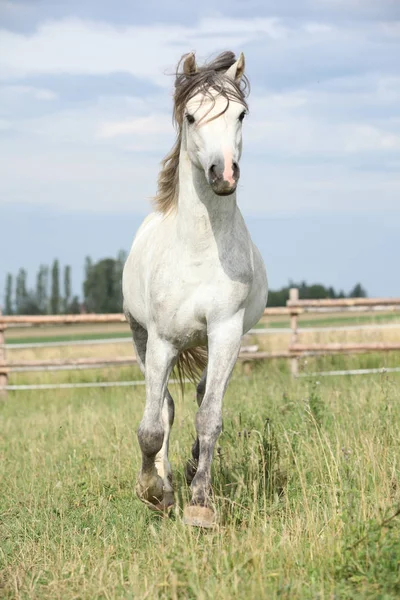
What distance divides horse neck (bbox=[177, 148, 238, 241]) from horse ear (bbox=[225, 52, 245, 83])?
52 centimetres

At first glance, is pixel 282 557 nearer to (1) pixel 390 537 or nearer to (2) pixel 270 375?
(1) pixel 390 537

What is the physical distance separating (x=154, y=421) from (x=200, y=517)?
72cm

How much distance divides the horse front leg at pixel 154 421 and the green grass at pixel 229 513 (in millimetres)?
185

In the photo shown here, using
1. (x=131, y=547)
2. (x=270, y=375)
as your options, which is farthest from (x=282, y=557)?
(x=270, y=375)

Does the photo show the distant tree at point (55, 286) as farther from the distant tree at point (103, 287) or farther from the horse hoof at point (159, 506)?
the horse hoof at point (159, 506)

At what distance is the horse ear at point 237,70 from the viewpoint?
471cm

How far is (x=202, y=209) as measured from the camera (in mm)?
4633

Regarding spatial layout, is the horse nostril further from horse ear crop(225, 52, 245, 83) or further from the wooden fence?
the wooden fence

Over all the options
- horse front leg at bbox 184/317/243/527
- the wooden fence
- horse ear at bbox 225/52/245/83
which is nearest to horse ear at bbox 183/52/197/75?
horse ear at bbox 225/52/245/83

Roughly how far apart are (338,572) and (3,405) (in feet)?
32.8

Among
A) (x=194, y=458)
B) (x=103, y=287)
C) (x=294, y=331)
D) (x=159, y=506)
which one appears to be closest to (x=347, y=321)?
(x=294, y=331)

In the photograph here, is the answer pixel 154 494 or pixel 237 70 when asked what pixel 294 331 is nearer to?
pixel 154 494

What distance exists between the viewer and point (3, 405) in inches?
503

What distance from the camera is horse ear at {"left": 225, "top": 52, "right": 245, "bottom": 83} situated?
471cm
